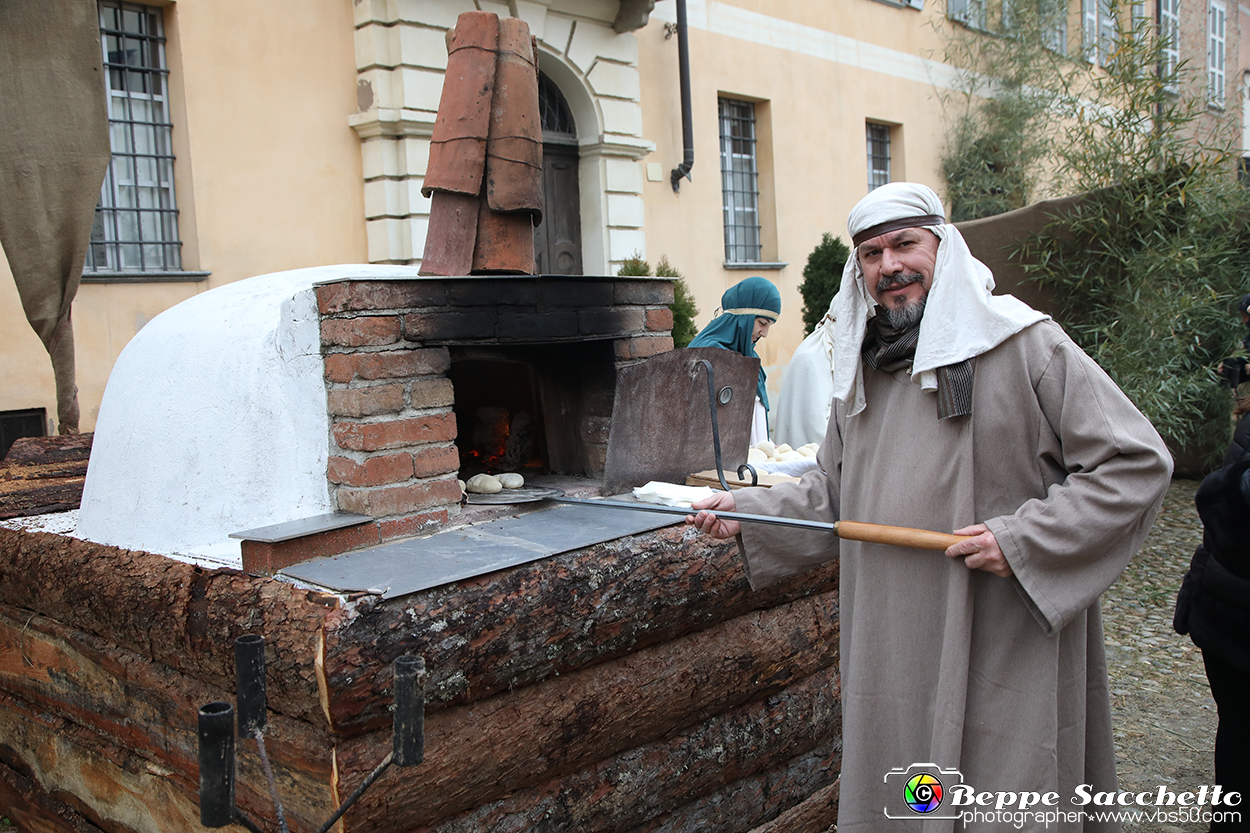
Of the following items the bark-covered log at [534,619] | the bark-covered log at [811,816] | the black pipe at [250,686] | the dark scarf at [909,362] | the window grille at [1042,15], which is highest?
the window grille at [1042,15]

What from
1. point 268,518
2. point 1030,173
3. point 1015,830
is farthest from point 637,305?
point 1030,173

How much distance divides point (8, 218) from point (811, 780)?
12.0 feet

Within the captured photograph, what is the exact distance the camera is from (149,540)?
3242 millimetres

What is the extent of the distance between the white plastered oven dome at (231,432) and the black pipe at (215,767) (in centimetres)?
151

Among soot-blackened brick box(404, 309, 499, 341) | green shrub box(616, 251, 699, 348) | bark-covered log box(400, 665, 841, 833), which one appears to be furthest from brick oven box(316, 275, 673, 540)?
green shrub box(616, 251, 699, 348)

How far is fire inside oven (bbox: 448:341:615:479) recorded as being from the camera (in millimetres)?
4066

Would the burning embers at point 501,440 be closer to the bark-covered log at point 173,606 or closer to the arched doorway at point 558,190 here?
the bark-covered log at point 173,606

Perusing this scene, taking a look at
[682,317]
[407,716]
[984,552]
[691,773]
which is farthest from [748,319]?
[682,317]

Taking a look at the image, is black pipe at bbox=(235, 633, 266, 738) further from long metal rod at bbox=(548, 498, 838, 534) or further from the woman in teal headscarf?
the woman in teal headscarf

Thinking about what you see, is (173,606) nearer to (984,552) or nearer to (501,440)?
(501,440)

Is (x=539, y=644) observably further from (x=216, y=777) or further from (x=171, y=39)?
(x=171, y=39)

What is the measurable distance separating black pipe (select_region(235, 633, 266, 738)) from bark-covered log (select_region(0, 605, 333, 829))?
26.3 inches

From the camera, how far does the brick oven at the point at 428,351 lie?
307 centimetres

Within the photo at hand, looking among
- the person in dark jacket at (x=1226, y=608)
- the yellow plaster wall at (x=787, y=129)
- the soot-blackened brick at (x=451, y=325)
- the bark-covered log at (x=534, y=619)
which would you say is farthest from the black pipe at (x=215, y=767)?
the yellow plaster wall at (x=787, y=129)
